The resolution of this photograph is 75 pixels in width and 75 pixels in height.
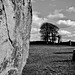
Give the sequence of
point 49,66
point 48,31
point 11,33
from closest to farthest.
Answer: point 11,33
point 49,66
point 48,31

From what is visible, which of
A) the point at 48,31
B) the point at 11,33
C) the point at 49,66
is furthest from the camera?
the point at 48,31

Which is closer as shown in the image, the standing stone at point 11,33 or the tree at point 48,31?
the standing stone at point 11,33

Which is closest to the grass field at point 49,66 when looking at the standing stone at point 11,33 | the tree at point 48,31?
the standing stone at point 11,33

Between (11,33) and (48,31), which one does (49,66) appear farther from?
(48,31)

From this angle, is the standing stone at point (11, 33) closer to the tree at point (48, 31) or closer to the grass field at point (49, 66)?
the grass field at point (49, 66)

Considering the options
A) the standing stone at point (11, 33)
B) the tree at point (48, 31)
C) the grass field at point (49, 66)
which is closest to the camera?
the standing stone at point (11, 33)

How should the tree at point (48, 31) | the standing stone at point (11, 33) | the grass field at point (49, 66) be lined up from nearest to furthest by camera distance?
the standing stone at point (11, 33) → the grass field at point (49, 66) → the tree at point (48, 31)

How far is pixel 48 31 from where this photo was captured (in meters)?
47.1

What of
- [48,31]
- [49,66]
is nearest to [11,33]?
[49,66]

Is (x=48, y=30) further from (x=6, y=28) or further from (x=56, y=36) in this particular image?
(x=6, y=28)

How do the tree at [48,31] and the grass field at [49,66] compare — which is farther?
the tree at [48,31]

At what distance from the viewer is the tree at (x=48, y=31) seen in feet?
153

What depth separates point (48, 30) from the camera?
47219 mm

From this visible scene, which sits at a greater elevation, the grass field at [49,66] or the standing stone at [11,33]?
the standing stone at [11,33]
